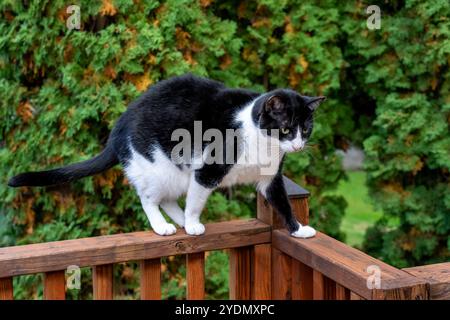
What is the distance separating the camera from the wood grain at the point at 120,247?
5.13 feet

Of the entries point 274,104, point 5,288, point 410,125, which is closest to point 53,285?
point 5,288

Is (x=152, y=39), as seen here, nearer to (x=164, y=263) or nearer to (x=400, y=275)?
(x=164, y=263)

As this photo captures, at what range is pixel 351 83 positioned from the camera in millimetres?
3359

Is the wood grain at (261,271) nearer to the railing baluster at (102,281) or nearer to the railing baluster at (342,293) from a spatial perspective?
the railing baluster at (342,293)

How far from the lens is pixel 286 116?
181 centimetres

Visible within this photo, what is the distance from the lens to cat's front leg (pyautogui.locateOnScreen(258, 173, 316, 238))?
1.83 metres

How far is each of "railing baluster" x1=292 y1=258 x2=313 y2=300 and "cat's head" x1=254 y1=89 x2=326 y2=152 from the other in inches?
14.5

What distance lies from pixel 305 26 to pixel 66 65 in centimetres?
A: 123

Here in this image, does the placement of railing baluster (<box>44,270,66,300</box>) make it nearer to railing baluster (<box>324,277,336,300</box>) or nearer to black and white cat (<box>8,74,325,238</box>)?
black and white cat (<box>8,74,325,238</box>)

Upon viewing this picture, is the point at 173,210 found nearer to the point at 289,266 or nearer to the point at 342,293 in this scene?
the point at 289,266

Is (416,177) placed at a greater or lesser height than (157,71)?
lesser

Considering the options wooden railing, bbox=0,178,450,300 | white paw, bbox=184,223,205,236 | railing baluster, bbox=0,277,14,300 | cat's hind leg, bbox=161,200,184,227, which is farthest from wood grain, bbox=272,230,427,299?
railing baluster, bbox=0,277,14,300
